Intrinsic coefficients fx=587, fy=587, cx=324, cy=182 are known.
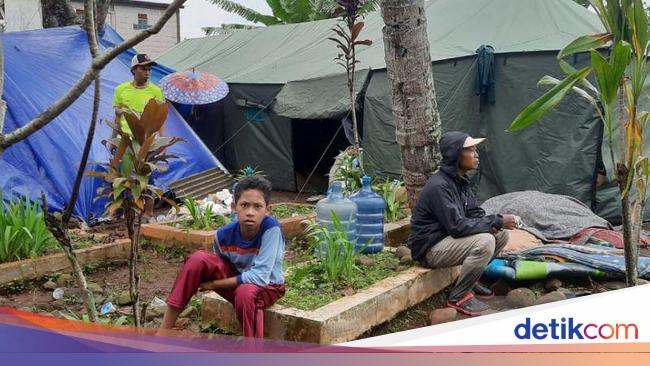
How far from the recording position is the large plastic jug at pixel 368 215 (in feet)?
16.4

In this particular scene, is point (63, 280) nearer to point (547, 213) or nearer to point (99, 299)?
point (99, 299)

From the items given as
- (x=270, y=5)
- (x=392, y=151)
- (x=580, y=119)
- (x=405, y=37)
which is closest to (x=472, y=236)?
(x=405, y=37)

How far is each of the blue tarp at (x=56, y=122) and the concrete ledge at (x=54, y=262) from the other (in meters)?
1.56

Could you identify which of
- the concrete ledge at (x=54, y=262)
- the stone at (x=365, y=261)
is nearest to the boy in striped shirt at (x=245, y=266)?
the stone at (x=365, y=261)

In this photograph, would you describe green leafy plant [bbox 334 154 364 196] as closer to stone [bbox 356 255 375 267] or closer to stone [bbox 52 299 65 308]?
stone [bbox 356 255 375 267]

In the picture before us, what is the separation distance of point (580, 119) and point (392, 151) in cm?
265

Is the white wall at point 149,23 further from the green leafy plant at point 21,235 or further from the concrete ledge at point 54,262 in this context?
the green leafy plant at point 21,235

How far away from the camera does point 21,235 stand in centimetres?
494

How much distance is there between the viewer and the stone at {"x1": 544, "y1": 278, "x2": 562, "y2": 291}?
4711 mm

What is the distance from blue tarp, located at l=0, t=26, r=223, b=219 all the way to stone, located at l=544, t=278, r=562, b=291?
4977 mm

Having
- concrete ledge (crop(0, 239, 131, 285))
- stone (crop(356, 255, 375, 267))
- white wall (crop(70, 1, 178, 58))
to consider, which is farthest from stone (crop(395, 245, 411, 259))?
white wall (crop(70, 1, 178, 58))

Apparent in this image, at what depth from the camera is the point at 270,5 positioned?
19.6 meters

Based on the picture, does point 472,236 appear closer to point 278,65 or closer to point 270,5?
point 278,65

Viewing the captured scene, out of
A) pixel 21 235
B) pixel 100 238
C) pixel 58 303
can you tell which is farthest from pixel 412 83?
pixel 21 235
